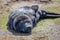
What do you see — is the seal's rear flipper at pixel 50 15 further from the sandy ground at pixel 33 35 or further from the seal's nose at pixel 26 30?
the seal's nose at pixel 26 30

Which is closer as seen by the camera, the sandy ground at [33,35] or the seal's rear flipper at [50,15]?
the sandy ground at [33,35]

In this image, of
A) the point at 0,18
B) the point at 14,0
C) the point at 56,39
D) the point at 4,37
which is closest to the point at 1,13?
the point at 0,18

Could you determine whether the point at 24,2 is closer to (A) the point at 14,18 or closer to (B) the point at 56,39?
(A) the point at 14,18

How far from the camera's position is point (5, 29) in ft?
19.1

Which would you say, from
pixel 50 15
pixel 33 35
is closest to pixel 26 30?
pixel 33 35

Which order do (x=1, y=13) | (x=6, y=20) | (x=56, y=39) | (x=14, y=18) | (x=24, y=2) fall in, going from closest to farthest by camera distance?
(x=56, y=39) → (x=14, y=18) → (x=6, y=20) → (x=1, y=13) → (x=24, y=2)

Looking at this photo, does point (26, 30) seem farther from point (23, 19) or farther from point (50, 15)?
point (50, 15)

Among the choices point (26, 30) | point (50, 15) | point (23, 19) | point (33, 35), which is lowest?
point (50, 15)

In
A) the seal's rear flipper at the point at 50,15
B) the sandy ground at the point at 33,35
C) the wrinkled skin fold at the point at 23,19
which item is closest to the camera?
the sandy ground at the point at 33,35

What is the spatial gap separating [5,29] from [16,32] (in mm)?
373

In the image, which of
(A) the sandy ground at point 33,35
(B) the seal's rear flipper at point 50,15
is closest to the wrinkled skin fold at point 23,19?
(A) the sandy ground at point 33,35

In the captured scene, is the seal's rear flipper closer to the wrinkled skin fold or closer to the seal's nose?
the wrinkled skin fold

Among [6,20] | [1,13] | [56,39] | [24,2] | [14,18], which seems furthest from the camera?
[24,2]

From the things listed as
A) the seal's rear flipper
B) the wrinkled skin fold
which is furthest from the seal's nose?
the seal's rear flipper
